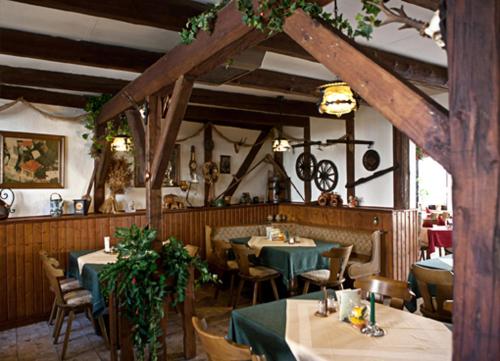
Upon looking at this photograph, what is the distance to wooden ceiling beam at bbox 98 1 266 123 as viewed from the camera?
2.34m

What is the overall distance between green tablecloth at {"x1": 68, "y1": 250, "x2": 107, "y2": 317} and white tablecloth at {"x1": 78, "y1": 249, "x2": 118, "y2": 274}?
0.34 feet

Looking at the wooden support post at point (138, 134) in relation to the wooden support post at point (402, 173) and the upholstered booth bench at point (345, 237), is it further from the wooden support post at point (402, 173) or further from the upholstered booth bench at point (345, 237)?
the wooden support post at point (402, 173)

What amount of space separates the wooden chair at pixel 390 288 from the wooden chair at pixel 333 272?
5.37 ft

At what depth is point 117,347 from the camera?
340 cm

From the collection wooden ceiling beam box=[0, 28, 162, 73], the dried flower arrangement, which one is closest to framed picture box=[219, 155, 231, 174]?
the dried flower arrangement

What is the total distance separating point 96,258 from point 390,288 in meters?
3.19

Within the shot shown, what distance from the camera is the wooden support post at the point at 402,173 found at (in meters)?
5.98

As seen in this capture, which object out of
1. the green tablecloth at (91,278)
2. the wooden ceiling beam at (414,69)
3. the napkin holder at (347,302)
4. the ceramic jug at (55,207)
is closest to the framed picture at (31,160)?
the ceramic jug at (55,207)

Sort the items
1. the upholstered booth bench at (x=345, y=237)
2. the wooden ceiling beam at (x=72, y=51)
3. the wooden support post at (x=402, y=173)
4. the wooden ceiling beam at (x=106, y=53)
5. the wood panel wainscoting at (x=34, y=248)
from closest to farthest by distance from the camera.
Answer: the wooden ceiling beam at (x=106, y=53) < the wooden ceiling beam at (x=72, y=51) < the wood panel wainscoting at (x=34, y=248) < the upholstered booth bench at (x=345, y=237) < the wooden support post at (x=402, y=173)

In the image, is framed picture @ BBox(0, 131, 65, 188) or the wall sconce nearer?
the wall sconce

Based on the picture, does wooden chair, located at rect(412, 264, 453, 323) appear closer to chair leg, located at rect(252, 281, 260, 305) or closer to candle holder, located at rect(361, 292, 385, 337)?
candle holder, located at rect(361, 292, 385, 337)

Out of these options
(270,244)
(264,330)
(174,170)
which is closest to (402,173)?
(270,244)

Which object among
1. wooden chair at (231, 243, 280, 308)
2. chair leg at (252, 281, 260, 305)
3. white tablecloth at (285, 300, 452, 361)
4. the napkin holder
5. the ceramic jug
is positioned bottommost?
chair leg at (252, 281, 260, 305)

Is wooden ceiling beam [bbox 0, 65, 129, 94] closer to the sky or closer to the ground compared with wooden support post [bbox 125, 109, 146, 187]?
closer to the sky
